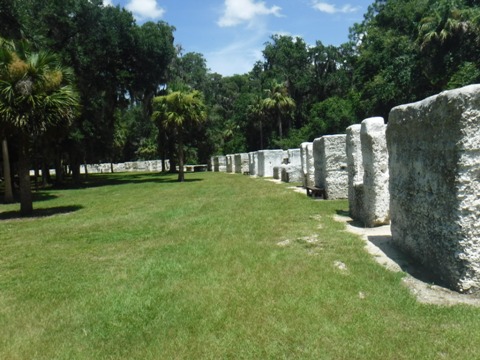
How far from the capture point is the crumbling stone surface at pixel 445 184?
4559 millimetres

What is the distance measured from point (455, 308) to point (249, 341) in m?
2.01

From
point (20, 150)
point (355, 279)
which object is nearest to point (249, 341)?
point (355, 279)

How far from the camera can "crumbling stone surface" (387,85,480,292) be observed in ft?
15.0

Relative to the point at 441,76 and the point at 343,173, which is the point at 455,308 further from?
the point at 441,76

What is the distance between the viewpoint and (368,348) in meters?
3.59

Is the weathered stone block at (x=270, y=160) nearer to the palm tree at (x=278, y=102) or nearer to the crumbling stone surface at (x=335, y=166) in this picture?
the crumbling stone surface at (x=335, y=166)

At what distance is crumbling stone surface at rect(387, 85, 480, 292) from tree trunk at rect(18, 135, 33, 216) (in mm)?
11153

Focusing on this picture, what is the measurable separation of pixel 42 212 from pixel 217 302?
37.6ft

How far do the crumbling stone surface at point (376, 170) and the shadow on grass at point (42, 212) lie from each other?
9.81 metres

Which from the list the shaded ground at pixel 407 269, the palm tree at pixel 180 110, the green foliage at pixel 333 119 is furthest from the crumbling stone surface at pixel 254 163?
the shaded ground at pixel 407 269

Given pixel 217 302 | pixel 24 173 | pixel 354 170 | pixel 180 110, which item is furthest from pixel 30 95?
pixel 180 110

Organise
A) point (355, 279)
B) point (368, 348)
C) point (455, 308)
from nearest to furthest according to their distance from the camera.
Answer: point (368, 348)
point (455, 308)
point (355, 279)

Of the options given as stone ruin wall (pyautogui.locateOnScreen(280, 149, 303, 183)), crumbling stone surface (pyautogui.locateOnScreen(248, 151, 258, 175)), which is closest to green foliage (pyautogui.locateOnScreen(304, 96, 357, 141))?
crumbling stone surface (pyautogui.locateOnScreen(248, 151, 258, 175))

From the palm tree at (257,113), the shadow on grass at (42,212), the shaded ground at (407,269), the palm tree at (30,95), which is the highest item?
the palm tree at (257,113)
